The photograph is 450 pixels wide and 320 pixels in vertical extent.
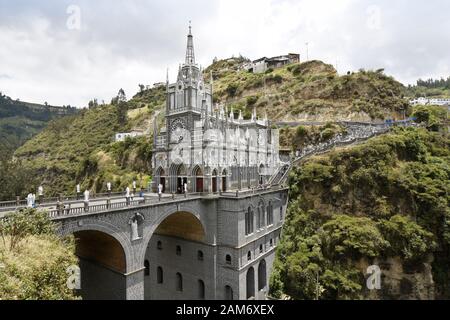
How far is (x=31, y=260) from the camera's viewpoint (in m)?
12.4

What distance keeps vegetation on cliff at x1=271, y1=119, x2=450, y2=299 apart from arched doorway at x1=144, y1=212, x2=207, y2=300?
952 centimetres

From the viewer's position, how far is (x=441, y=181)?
124 feet

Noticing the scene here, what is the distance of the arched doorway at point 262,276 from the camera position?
117 ft

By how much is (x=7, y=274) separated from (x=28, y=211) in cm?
474

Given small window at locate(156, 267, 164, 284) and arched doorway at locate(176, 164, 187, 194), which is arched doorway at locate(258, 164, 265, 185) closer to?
arched doorway at locate(176, 164, 187, 194)

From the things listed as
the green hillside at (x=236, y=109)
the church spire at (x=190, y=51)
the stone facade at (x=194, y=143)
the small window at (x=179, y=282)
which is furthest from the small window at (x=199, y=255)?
the green hillside at (x=236, y=109)

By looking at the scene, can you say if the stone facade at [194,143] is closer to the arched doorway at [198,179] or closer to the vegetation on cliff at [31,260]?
the arched doorway at [198,179]

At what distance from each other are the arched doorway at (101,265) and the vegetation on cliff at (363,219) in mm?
18599

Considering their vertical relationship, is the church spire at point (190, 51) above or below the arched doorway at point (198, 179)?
above

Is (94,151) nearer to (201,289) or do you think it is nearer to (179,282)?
(179,282)

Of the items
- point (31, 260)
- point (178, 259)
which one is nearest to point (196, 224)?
point (178, 259)
